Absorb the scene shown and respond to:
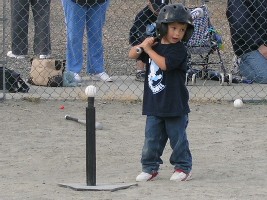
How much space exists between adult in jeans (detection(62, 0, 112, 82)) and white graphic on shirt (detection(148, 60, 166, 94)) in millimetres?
4060

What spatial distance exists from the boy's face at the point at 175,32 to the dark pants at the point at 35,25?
17.5ft

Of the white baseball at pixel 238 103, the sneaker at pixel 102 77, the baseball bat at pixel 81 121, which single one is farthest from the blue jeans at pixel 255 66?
the baseball bat at pixel 81 121

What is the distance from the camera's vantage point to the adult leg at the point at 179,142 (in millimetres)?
7105

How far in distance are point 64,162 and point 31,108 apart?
7.99 ft

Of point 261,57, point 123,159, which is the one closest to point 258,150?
point 123,159

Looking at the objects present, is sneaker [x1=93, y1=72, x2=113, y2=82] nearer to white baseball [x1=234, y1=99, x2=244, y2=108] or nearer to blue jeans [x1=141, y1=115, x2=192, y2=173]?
white baseball [x1=234, y1=99, x2=244, y2=108]

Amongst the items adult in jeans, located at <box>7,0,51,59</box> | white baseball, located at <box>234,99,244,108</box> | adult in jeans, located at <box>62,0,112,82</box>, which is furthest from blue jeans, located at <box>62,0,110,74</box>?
white baseball, located at <box>234,99,244,108</box>

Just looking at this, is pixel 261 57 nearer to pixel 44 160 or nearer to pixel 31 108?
pixel 31 108

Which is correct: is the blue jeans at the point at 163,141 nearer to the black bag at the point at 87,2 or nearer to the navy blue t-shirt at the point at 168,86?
the navy blue t-shirt at the point at 168,86

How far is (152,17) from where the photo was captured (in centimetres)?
1202

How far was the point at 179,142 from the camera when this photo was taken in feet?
23.4

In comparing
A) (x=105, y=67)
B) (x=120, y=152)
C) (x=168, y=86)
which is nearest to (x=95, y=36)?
(x=105, y=67)

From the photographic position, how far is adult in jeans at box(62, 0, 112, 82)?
36.3 ft

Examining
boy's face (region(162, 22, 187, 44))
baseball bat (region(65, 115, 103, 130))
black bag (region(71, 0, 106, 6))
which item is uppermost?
black bag (region(71, 0, 106, 6))
